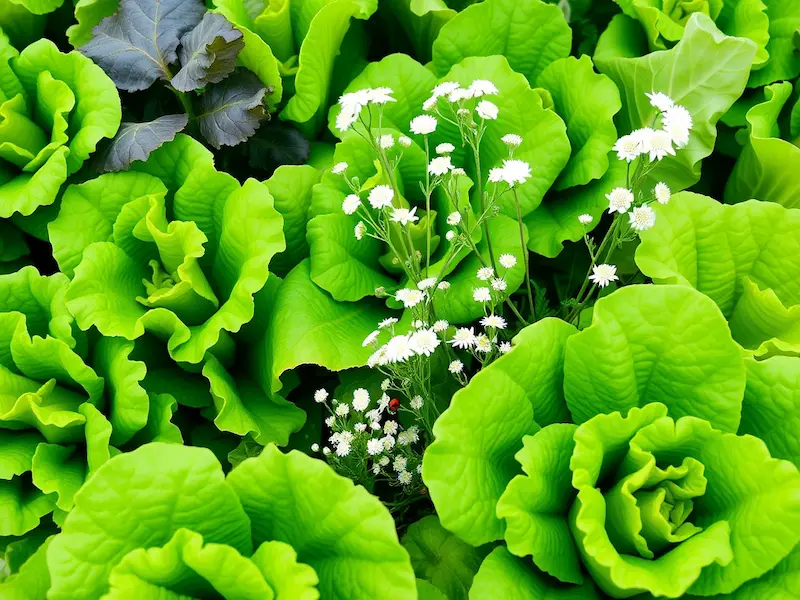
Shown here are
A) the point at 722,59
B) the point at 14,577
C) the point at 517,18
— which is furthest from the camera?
the point at 517,18

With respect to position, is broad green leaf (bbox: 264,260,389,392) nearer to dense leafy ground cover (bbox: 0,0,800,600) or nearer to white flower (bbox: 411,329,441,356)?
dense leafy ground cover (bbox: 0,0,800,600)

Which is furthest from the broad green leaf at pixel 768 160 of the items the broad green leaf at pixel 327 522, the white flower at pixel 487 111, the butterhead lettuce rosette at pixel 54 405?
the butterhead lettuce rosette at pixel 54 405

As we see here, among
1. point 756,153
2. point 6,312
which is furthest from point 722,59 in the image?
point 6,312

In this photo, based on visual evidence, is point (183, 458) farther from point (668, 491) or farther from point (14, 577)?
point (668, 491)

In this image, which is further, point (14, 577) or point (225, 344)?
point (225, 344)

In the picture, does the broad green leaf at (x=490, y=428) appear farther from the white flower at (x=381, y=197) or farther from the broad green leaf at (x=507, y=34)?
the broad green leaf at (x=507, y=34)

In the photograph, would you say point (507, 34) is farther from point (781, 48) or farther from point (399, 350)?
point (399, 350)
